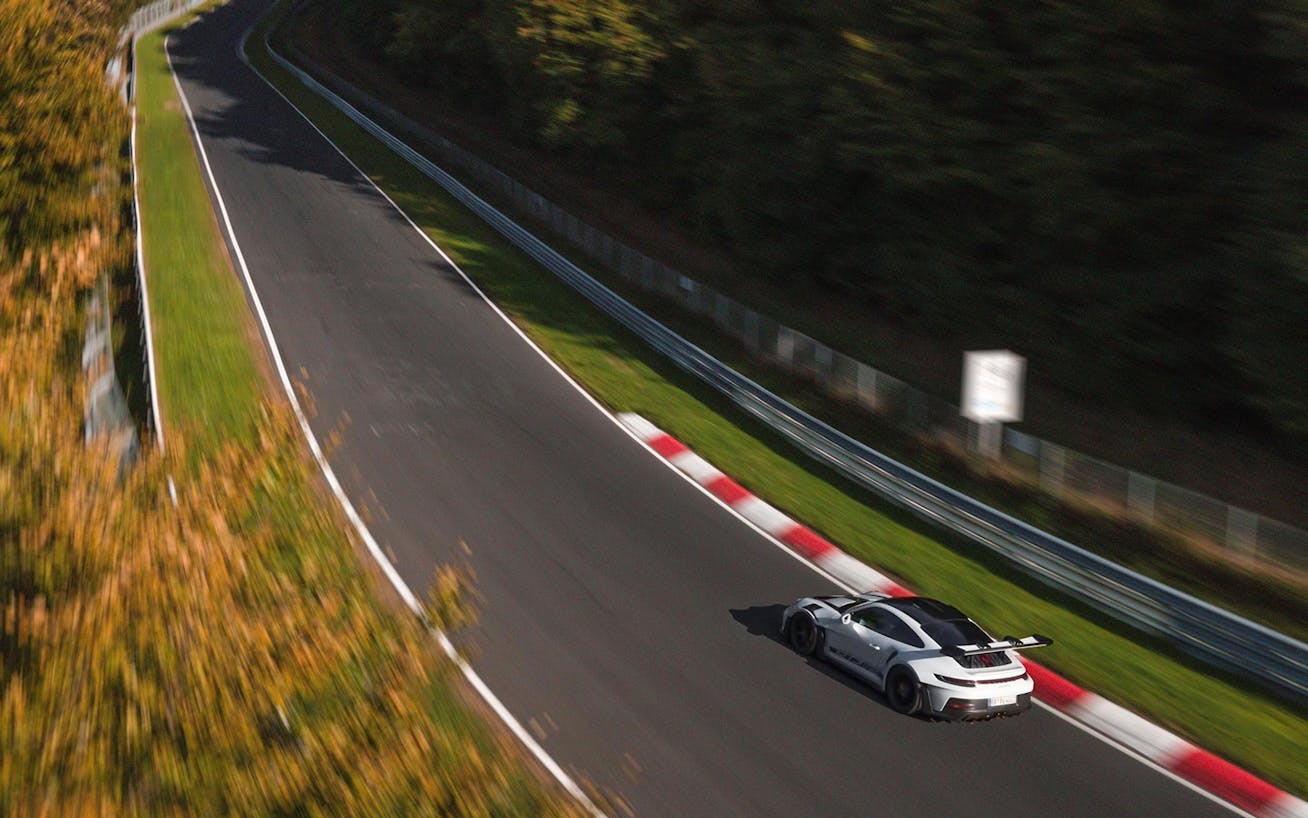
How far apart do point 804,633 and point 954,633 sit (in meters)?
1.97

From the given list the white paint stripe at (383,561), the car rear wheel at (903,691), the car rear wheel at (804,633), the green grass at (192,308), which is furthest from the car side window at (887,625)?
the green grass at (192,308)

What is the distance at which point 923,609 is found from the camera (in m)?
14.7

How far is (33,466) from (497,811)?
3456mm

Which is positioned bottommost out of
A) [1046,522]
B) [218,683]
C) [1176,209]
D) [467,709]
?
[1046,522]

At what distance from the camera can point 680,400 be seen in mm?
26156

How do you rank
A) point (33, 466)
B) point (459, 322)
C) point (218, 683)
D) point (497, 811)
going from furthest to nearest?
point (459, 322), point (33, 466), point (497, 811), point (218, 683)

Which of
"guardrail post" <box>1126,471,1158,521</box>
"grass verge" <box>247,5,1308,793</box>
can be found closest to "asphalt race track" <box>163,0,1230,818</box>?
"grass verge" <box>247,5,1308,793</box>

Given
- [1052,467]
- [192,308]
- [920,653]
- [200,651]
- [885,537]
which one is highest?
[200,651]

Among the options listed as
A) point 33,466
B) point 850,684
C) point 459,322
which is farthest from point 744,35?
point 33,466

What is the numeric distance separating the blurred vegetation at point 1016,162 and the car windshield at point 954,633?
38.7ft

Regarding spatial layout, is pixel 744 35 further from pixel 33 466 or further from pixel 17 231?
pixel 33 466

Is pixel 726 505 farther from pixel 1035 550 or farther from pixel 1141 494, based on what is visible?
pixel 1141 494

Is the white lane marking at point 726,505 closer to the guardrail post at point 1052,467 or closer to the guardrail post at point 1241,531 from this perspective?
the guardrail post at point 1052,467

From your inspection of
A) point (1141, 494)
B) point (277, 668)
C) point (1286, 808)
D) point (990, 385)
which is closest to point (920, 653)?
point (1286, 808)
